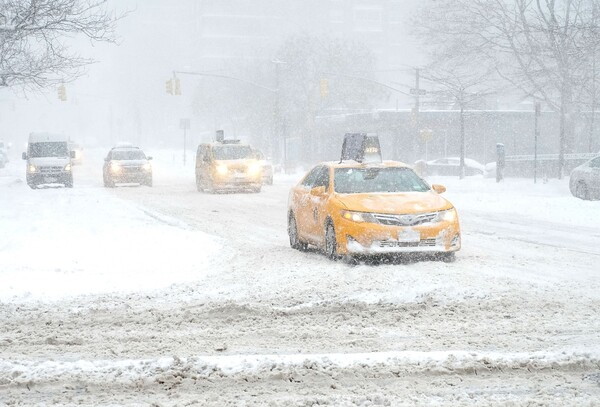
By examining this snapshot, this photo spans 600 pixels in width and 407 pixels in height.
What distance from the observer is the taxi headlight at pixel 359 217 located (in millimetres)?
11531

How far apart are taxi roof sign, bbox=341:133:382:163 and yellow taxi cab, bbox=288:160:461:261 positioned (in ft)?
1.22

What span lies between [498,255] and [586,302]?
163 inches

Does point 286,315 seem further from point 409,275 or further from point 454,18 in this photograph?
point 454,18

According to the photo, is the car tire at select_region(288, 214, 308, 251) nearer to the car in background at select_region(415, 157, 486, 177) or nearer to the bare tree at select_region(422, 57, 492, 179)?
the bare tree at select_region(422, 57, 492, 179)

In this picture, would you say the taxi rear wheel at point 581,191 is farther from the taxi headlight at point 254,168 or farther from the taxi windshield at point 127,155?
the taxi windshield at point 127,155

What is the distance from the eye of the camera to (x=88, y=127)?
190250mm

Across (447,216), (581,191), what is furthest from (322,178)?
(581,191)

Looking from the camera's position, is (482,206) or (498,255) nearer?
(498,255)

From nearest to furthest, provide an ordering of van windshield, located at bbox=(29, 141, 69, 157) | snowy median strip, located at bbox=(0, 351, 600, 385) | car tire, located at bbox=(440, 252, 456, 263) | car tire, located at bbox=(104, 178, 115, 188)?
snowy median strip, located at bbox=(0, 351, 600, 385) → car tire, located at bbox=(440, 252, 456, 263) → car tire, located at bbox=(104, 178, 115, 188) → van windshield, located at bbox=(29, 141, 69, 157)

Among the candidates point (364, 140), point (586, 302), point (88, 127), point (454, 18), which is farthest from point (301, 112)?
point (88, 127)

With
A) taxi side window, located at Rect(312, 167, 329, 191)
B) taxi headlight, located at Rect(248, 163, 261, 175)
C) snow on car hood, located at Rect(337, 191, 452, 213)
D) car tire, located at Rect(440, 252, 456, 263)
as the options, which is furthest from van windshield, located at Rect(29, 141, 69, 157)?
car tire, located at Rect(440, 252, 456, 263)

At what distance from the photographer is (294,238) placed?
13.9 meters

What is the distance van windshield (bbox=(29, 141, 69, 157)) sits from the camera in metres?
37.3

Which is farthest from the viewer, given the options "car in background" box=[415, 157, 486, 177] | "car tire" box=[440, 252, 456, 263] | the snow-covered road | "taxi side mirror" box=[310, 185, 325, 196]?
"car in background" box=[415, 157, 486, 177]
